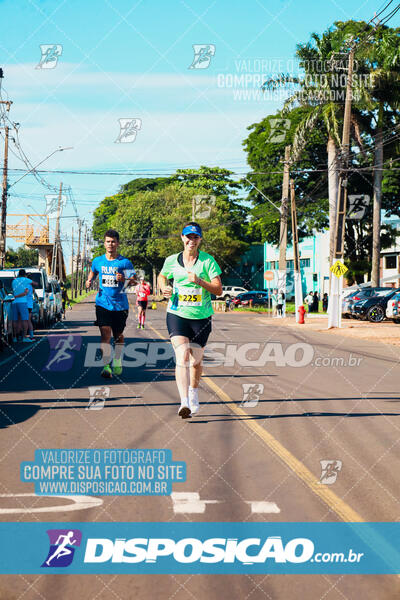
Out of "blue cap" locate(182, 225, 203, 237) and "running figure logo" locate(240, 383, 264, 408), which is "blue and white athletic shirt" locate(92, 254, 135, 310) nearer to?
"running figure logo" locate(240, 383, 264, 408)

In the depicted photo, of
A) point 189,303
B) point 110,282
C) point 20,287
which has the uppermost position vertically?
point 110,282

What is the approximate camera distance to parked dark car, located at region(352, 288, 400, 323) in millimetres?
35062

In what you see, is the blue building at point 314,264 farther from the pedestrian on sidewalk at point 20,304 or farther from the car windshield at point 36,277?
the pedestrian on sidewalk at point 20,304

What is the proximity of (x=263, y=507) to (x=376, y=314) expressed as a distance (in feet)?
101

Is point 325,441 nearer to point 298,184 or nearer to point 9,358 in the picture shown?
point 9,358

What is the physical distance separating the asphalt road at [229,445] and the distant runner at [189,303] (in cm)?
52

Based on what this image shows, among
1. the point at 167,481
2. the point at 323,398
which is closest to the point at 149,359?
the point at 323,398

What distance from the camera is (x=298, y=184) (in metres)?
53.5

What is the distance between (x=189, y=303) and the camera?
28.2 ft

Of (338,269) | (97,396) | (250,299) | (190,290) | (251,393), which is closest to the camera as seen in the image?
(190,290)

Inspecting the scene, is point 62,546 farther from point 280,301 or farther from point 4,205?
point 280,301

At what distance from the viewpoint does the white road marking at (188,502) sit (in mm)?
5199

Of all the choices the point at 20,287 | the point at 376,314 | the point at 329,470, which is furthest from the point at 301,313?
the point at 329,470

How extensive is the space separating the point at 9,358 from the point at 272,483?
10.5 m
